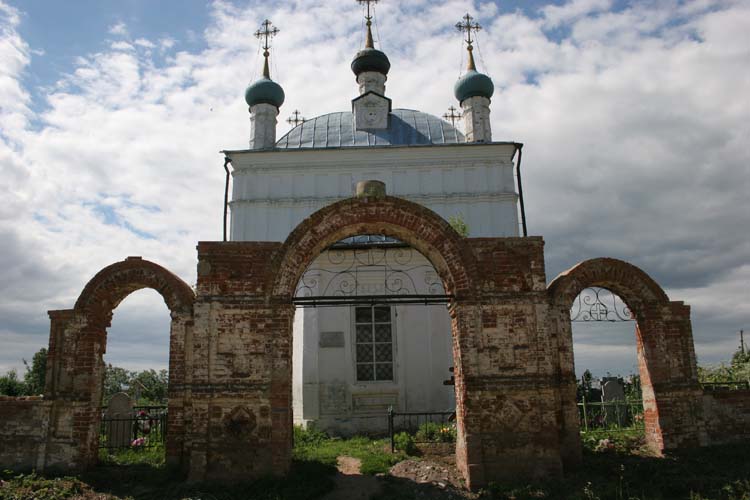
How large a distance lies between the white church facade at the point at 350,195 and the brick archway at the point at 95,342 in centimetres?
595

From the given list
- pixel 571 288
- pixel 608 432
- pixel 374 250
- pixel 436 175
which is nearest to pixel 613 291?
pixel 571 288

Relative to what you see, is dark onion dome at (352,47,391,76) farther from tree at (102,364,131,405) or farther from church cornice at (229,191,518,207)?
tree at (102,364,131,405)

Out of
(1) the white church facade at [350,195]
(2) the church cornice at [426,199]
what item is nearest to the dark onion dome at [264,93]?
(1) the white church facade at [350,195]

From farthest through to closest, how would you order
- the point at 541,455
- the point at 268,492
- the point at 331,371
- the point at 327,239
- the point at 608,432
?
the point at 331,371, the point at 608,432, the point at 327,239, the point at 541,455, the point at 268,492

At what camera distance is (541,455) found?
8.66 meters

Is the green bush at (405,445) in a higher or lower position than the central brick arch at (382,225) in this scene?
lower

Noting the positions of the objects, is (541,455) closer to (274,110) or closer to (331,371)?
(331,371)

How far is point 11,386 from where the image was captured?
19.6 metres

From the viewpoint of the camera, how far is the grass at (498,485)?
794 cm

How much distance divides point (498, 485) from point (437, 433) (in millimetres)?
4634

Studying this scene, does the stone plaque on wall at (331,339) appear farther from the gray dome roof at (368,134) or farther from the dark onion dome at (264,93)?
the dark onion dome at (264,93)

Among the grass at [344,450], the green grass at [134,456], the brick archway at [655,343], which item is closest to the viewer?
the brick archway at [655,343]

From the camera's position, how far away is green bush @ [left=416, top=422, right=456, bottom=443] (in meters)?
12.4

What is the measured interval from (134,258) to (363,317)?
330 inches
